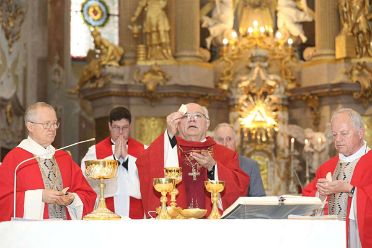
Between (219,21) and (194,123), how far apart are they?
10.6 meters

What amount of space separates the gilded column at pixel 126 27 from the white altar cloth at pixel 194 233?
41.2 ft

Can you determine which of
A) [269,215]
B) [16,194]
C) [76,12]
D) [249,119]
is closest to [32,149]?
[16,194]

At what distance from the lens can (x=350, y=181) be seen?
7.70 m

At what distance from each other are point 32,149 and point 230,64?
34.1 ft

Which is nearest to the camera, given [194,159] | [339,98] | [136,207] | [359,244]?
[359,244]

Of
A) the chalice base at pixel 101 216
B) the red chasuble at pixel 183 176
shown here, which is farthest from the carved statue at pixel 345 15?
the chalice base at pixel 101 216

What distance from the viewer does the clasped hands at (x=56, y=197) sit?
6914 mm

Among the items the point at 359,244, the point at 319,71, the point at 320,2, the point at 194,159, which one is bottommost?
the point at 359,244

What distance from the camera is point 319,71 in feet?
56.9

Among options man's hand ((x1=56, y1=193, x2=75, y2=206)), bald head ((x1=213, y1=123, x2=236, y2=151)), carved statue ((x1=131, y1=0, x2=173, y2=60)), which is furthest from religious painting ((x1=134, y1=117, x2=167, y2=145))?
man's hand ((x1=56, y1=193, x2=75, y2=206))

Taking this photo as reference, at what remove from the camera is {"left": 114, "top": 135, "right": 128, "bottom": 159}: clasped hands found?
8811 millimetres

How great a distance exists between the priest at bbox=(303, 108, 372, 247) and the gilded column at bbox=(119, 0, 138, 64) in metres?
10.2

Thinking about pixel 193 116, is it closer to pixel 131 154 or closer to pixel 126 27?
pixel 131 154

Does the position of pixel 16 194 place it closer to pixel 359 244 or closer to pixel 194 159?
pixel 194 159
